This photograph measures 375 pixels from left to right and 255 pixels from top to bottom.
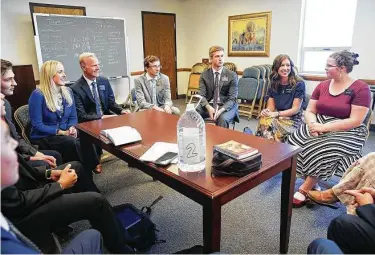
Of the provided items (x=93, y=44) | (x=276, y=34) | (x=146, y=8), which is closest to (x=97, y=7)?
(x=93, y=44)

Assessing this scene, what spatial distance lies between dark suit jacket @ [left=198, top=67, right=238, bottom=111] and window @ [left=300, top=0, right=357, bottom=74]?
2.34 meters

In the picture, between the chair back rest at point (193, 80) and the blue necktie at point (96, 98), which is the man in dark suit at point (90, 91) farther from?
the chair back rest at point (193, 80)

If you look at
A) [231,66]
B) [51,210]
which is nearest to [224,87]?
[51,210]

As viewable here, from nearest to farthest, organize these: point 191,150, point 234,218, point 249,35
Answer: point 191,150 → point 234,218 → point 249,35

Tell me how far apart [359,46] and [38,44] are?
4.85 m

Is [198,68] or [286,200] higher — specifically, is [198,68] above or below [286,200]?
above

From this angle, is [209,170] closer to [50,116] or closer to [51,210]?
[51,210]

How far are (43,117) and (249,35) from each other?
165 inches

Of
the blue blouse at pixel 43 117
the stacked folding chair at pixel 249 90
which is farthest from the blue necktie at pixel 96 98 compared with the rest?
the stacked folding chair at pixel 249 90

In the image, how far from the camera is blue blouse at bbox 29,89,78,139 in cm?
229

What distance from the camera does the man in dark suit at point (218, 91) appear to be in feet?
9.56

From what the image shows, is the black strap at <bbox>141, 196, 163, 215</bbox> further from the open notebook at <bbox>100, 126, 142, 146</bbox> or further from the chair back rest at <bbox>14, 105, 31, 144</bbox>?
the chair back rest at <bbox>14, 105, 31, 144</bbox>

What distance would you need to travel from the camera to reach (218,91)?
3051 millimetres

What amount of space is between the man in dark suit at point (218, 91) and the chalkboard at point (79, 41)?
266cm
